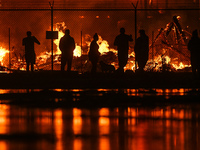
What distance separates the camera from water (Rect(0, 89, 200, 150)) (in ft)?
25.8

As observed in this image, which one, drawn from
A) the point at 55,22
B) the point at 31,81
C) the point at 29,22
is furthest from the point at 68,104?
the point at 29,22

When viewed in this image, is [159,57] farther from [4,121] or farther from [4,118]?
[4,121]

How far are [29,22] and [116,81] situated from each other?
75.8 ft

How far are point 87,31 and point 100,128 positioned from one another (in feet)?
113

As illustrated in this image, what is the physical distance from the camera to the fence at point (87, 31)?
106ft

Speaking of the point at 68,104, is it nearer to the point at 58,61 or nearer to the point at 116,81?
the point at 116,81

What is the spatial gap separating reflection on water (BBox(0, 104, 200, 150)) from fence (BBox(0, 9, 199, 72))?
17.9 metres

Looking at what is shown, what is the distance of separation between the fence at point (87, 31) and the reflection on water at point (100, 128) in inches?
704

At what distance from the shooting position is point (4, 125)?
9.87 meters

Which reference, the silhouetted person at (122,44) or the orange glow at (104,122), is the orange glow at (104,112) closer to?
the orange glow at (104,122)

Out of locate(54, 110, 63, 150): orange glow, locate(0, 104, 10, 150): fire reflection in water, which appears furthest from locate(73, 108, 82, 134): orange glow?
locate(0, 104, 10, 150): fire reflection in water

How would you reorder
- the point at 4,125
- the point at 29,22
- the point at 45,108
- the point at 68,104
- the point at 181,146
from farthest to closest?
the point at 29,22, the point at 68,104, the point at 45,108, the point at 4,125, the point at 181,146

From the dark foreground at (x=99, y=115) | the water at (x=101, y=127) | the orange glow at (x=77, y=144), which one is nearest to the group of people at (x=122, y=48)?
the dark foreground at (x=99, y=115)

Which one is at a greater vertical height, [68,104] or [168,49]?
[168,49]
